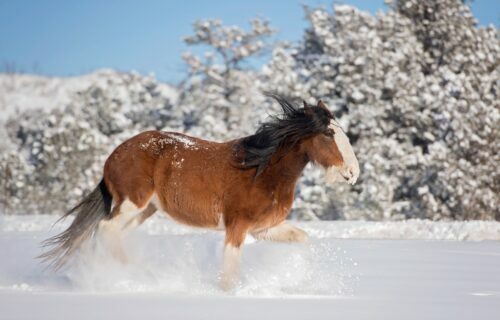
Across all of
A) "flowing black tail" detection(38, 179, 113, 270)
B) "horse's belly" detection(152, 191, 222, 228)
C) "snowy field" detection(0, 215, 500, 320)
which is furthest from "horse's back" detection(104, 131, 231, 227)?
"snowy field" detection(0, 215, 500, 320)

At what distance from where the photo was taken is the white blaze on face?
20.9ft

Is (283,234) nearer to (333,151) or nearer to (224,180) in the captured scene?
(224,180)

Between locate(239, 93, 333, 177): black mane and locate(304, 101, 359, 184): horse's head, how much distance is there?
0.05 feet

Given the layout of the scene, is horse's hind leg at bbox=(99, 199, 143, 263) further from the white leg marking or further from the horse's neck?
the horse's neck

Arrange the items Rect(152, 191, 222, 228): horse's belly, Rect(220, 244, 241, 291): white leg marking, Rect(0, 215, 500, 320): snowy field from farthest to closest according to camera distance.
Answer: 1. Rect(152, 191, 222, 228): horse's belly
2. Rect(220, 244, 241, 291): white leg marking
3. Rect(0, 215, 500, 320): snowy field

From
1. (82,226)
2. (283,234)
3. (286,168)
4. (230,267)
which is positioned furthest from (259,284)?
(82,226)

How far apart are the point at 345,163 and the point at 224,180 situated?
1238mm

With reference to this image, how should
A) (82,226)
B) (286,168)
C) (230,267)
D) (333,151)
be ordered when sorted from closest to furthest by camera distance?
1. (230,267)
2. (333,151)
3. (286,168)
4. (82,226)

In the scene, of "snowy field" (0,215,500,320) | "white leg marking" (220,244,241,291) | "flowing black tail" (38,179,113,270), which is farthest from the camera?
"flowing black tail" (38,179,113,270)

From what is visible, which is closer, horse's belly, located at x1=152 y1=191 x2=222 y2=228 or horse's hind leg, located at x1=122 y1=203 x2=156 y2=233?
horse's belly, located at x1=152 y1=191 x2=222 y2=228

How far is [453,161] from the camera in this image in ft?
70.1

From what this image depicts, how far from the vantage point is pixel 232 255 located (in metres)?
6.39

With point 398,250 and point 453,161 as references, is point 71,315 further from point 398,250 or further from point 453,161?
point 453,161

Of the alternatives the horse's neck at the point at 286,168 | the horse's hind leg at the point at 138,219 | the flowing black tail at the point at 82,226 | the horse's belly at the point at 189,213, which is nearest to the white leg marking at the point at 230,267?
the horse's belly at the point at 189,213
